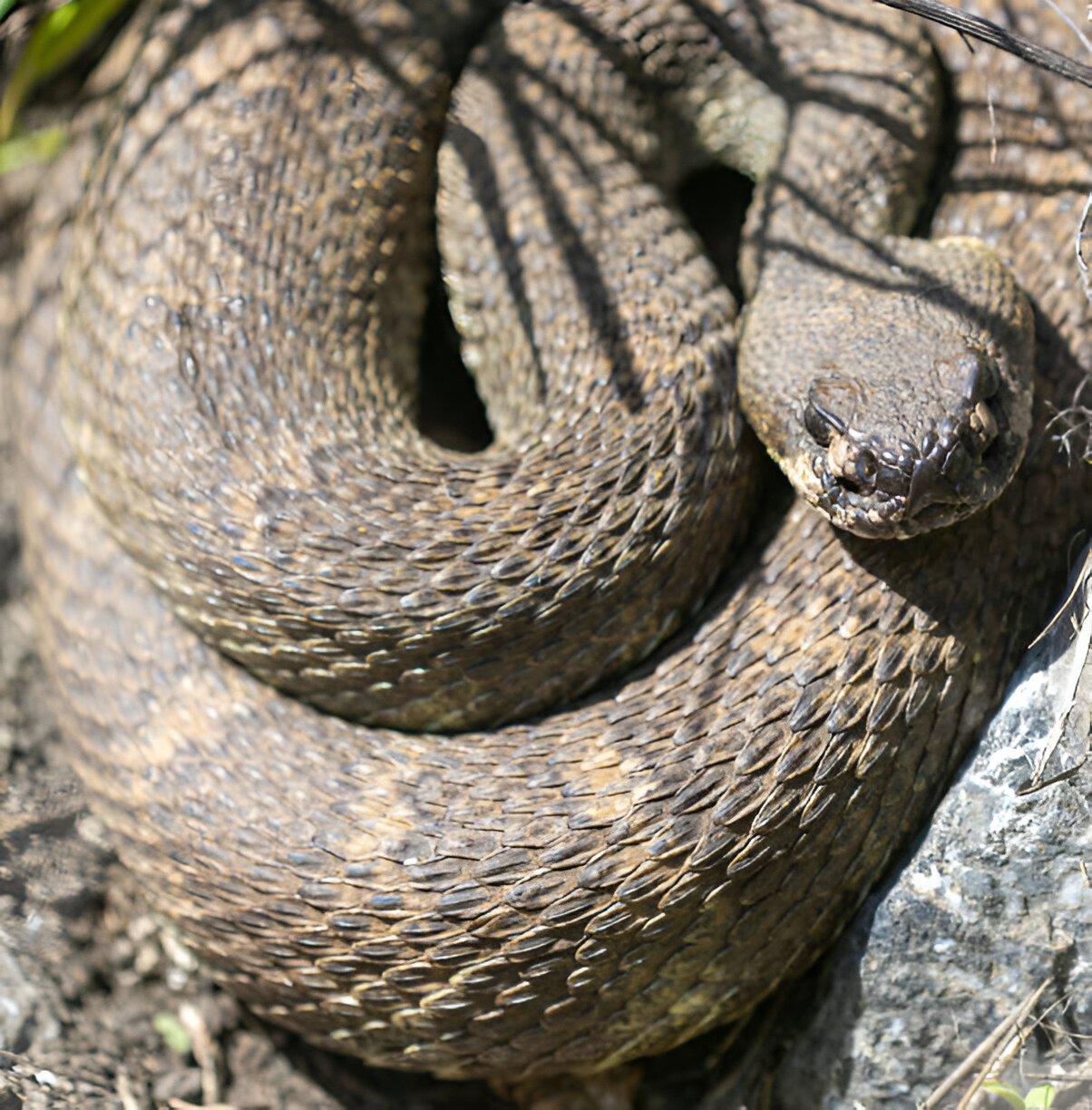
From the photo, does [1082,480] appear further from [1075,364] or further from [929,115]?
[929,115]

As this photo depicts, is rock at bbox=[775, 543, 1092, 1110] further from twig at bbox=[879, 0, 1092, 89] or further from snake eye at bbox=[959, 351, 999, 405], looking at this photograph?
twig at bbox=[879, 0, 1092, 89]

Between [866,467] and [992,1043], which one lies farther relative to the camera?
[992,1043]

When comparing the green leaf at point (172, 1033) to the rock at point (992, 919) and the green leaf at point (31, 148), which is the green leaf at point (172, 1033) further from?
the green leaf at point (31, 148)

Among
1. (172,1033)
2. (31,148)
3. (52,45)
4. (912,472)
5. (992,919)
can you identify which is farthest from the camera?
(31,148)

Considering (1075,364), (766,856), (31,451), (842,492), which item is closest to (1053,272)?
(1075,364)

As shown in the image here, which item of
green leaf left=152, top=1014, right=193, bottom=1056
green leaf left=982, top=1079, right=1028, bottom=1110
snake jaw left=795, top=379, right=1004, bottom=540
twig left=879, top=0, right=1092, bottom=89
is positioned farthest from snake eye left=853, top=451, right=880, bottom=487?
green leaf left=152, top=1014, right=193, bottom=1056

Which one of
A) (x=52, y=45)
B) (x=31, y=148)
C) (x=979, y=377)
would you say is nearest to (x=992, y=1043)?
(x=979, y=377)

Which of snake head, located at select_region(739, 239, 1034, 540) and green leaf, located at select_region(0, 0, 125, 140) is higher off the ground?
green leaf, located at select_region(0, 0, 125, 140)

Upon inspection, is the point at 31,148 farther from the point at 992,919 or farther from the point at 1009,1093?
the point at 1009,1093
